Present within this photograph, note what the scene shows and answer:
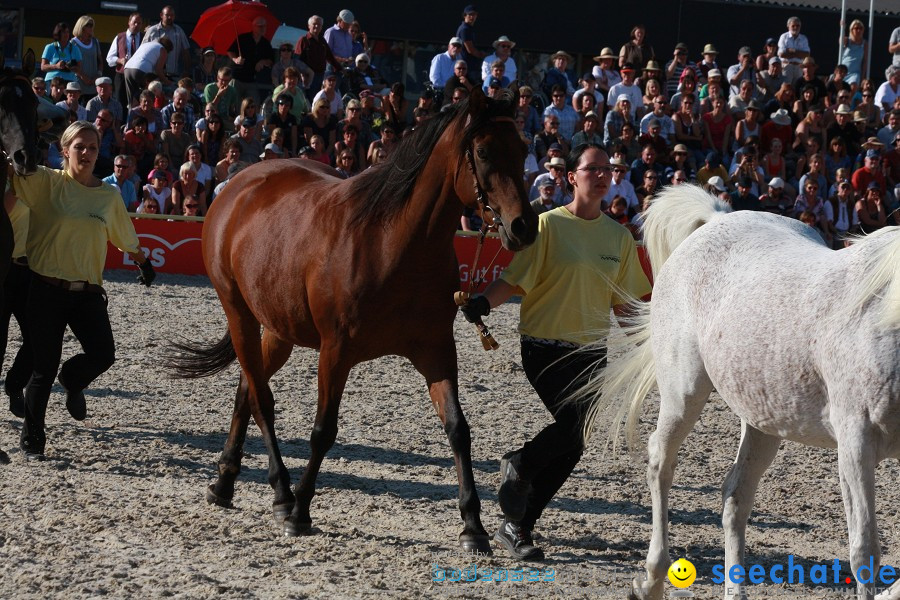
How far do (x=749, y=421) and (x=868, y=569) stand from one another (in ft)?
2.70

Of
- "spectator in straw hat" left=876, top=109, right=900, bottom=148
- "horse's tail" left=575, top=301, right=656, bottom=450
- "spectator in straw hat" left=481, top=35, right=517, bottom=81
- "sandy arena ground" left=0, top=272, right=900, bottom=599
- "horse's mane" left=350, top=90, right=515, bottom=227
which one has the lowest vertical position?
"sandy arena ground" left=0, top=272, right=900, bottom=599

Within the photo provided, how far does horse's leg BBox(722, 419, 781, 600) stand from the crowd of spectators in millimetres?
8800

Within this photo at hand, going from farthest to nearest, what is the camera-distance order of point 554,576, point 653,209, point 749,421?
point 653,209 < point 554,576 < point 749,421

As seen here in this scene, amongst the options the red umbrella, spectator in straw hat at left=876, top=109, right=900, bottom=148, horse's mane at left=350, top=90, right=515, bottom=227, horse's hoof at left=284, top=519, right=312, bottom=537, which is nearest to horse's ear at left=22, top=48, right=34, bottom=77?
horse's mane at left=350, top=90, right=515, bottom=227

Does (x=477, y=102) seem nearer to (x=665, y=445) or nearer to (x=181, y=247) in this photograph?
(x=665, y=445)

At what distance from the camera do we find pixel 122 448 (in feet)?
22.2

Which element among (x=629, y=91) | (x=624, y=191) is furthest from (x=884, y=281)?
(x=629, y=91)

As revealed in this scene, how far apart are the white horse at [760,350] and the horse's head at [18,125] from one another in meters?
3.31

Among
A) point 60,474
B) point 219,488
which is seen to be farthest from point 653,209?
point 60,474

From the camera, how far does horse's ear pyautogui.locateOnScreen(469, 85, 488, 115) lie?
5.01m

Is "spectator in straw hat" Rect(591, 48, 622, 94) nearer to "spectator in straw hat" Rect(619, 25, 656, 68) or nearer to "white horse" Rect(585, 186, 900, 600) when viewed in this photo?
Result: "spectator in straw hat" Rect(619, 25, 656, 68)

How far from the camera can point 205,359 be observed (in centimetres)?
703

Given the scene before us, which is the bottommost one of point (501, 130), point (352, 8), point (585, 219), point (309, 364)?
point (309, 364)

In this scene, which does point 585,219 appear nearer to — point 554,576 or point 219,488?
point 554,576
